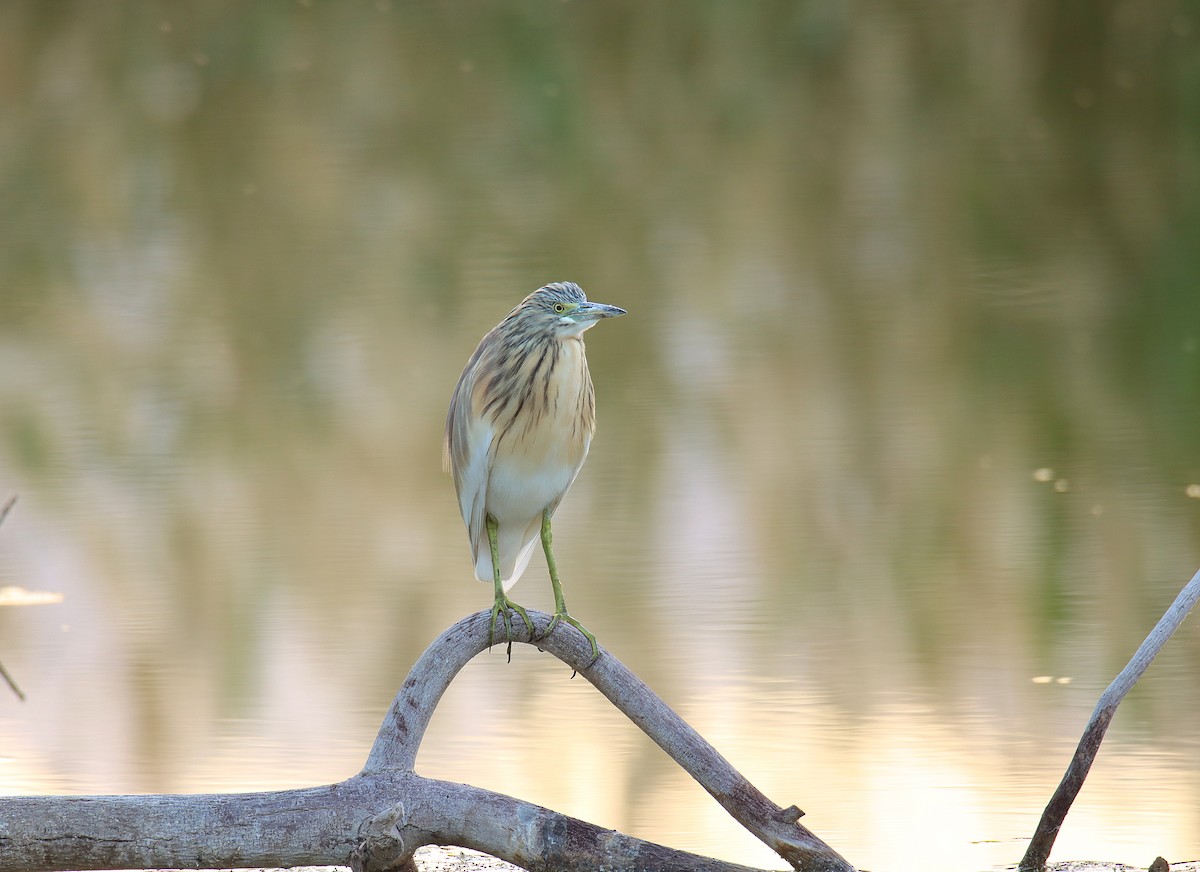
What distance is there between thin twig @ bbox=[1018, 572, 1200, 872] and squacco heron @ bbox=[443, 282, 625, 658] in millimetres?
1012

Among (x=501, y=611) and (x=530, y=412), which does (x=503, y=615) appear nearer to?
(x=501, y=611)

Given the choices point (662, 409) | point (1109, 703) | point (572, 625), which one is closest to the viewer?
point (1109, 703)

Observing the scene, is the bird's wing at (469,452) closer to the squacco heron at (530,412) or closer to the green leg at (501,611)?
the squacco heron at (530,412)

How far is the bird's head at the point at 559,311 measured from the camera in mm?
3656

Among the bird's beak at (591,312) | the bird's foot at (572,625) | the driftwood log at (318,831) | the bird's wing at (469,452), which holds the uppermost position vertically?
the bird's beak at (591,312)

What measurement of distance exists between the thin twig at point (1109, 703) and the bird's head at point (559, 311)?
1257mm

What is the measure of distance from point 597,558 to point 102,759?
199 cm

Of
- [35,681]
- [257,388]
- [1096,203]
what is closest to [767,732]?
[35,681]

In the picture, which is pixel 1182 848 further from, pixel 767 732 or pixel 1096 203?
pixel 1096 203

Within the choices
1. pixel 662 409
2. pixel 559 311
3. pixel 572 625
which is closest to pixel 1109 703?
pixel 572 625

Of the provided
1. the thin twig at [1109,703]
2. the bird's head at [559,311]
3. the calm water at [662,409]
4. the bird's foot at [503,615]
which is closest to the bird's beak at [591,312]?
the bird's head at [559,311]

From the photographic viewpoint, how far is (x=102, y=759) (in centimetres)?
505

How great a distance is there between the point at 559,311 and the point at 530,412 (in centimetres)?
22

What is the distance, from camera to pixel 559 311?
145 inches
